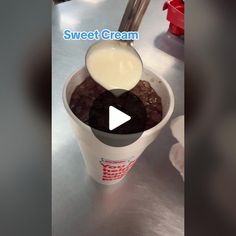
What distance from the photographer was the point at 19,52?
0.48m

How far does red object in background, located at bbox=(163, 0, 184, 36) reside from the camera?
19.9 inches

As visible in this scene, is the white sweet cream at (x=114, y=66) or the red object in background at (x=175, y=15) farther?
the red object in background at (x=175, y=15)

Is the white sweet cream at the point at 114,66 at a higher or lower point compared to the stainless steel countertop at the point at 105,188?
higher

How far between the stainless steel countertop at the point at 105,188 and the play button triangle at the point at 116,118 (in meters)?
0.08

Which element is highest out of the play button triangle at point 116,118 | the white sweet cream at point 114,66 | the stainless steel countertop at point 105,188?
the white sweet cream at point 114,66

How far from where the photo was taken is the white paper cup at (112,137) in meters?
0.36

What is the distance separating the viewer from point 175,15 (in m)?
0.51

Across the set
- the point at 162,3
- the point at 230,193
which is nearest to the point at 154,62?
the point at 162,3

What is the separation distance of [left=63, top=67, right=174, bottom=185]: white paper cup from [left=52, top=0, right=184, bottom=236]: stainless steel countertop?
3 cm

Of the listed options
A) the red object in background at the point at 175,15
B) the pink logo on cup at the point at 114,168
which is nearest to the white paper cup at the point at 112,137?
the pink logo on cup at the point at 114,168

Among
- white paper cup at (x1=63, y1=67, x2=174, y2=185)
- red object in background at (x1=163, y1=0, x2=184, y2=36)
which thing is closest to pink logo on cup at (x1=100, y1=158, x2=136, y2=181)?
white paper cup at (x1=63, y1=67, x2=174, y2=185)

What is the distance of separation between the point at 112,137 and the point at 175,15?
24 cm

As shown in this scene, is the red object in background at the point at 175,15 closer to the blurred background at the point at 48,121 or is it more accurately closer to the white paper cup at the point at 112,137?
the blurred background at the point at 48,121

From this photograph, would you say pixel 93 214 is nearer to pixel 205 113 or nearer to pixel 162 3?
pixel 205 113
